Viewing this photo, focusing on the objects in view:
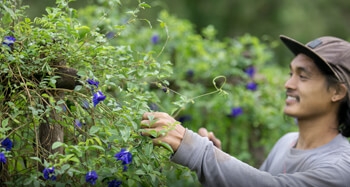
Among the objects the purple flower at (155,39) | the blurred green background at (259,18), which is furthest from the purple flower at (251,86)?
the blurred green background at (259,18)

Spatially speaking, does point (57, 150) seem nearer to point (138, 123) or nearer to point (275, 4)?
point (138, 123)

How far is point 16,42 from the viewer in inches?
85.0

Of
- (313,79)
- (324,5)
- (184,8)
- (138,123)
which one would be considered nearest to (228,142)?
(313,79)

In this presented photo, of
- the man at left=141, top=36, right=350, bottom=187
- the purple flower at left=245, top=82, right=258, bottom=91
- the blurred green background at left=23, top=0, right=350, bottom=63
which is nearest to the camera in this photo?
the man at left=141, top=36, right=350, bottom=187

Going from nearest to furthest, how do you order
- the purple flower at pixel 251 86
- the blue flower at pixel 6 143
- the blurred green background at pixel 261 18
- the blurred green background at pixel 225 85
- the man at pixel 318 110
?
the blue flower at pixel 6 143
the man at pixel 318 110
the blurred green background at pixel 225 85
the purple flower at pixel 251 86
the blurred green background at pixel 261 18

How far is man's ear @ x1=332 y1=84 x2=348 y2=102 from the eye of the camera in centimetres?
295

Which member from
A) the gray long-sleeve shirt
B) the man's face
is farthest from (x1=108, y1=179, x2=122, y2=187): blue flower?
the man's face

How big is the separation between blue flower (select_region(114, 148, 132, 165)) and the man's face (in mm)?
1097

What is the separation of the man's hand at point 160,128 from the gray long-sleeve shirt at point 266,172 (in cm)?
5

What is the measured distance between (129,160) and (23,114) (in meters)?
0.37

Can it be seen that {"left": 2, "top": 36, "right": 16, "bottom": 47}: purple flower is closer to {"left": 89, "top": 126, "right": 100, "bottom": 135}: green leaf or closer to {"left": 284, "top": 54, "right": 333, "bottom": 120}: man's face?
{"left": 89, "top": 126, "right": 100, "bottom": 135}: green leaf

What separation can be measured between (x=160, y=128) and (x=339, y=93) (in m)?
1.12

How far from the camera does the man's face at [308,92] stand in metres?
2.94

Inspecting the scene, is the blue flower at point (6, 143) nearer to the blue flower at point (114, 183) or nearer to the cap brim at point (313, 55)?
the blue flower at point (114, 183)
